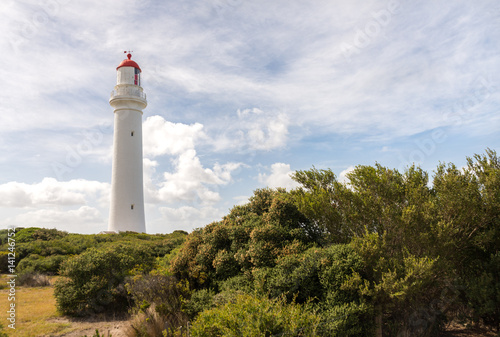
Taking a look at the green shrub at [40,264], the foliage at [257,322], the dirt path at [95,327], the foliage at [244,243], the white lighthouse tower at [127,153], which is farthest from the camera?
the white lighthouse tower at [127,153]

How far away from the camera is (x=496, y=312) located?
8.64m

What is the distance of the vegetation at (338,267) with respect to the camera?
283 inches

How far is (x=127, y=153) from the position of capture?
26.9 metres

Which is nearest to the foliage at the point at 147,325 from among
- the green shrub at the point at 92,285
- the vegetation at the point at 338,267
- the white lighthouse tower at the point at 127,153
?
the vegetation at the point at 338,267

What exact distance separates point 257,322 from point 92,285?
7.68m

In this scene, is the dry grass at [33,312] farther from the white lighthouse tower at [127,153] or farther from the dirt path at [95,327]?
the white lighthouse tower at [127,153]

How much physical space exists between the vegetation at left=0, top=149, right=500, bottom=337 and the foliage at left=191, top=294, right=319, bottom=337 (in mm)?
22

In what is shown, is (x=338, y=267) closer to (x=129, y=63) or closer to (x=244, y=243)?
(x=244, y=243)

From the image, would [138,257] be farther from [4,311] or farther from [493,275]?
[493,275]

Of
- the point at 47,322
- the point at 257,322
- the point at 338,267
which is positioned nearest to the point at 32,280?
the point at 47,322

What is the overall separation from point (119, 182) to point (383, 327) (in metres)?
23.0

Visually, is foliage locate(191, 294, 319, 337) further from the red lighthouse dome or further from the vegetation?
the red lighthouse dome

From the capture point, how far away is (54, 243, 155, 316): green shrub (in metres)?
11.1

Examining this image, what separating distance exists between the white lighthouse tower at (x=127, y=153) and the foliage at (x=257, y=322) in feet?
70.3
